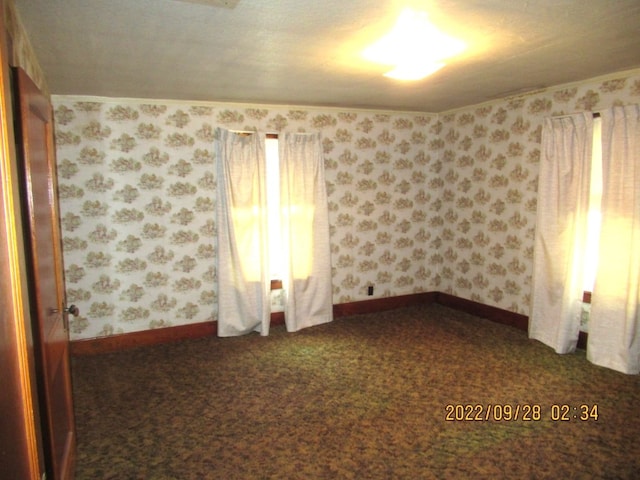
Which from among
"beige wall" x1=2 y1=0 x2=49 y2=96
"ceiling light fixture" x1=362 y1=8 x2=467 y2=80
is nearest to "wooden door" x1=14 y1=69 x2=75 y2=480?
"beige wall" x1=2 y1=0 x2=49 y2=96

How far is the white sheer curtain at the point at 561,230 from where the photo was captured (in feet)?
11.9

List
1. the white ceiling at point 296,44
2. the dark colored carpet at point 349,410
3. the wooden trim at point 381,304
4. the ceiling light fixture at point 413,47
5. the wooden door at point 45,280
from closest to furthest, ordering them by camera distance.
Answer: the wooden door at point 45,280 < the white ceiling at point 296,44 < the ceiling light fixture at point 413,47 < the dark colored carpet at point 349,410 < the wooden trim at point 381,304

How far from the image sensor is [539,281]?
13.1 ft

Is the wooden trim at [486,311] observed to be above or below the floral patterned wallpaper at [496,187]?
below

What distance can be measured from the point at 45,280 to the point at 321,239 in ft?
10.5

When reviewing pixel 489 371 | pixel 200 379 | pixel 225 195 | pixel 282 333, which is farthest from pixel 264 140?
pixel 489 371

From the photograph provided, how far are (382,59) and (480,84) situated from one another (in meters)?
1.31

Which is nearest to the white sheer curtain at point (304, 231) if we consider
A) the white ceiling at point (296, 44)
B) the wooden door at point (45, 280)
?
the white ceiling at point (296, 44)

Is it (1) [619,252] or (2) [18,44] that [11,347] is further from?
(1) [619,252]

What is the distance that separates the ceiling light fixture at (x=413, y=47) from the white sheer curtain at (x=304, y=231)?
1815 millimetres

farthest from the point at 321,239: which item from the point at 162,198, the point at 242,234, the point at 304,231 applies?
the point at 162,198

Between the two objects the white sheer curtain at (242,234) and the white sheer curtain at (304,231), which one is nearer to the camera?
the white sheer curtain at (242,234)

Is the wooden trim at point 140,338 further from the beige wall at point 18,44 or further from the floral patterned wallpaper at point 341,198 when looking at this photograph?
the beige wall at point 18,44

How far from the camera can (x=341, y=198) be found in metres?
4.83
